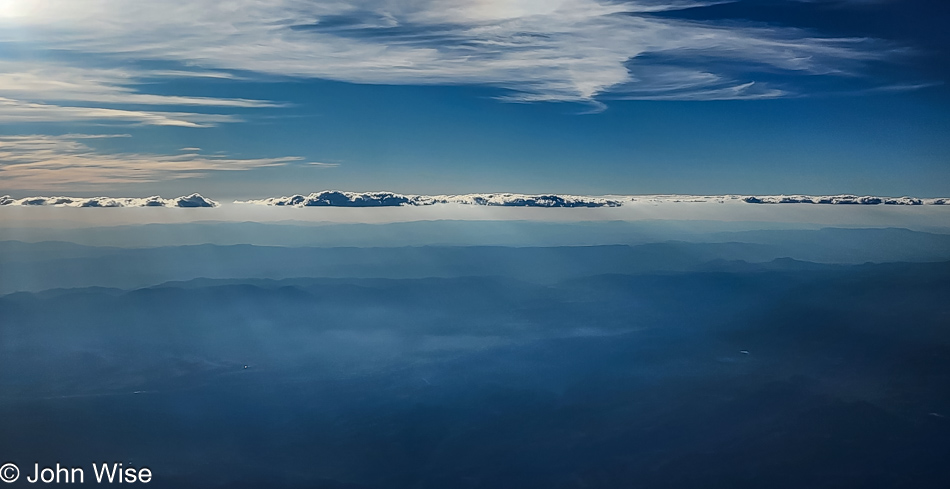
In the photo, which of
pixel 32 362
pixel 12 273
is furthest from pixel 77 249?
pixel 32 362

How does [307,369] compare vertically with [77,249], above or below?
below

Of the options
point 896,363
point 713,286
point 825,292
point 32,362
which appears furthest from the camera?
point 713,286

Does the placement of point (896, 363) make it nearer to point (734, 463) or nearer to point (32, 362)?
point (734, 463)

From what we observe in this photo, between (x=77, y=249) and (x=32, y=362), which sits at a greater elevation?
(x=77, y=249)

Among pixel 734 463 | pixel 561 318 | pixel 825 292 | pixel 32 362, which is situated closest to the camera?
pixel 734 463

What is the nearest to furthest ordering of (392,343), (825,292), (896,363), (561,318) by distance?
(896,363) → (392,343) → (561,318) → (825,292)

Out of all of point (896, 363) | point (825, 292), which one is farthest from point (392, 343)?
point (825, 292)

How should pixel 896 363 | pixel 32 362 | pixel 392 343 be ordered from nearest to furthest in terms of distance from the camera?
pixel 896 363 → pixel 32 362 → pixel 392 343

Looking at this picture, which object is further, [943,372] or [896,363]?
[896,363]

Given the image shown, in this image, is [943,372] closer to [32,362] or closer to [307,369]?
[307,369]
